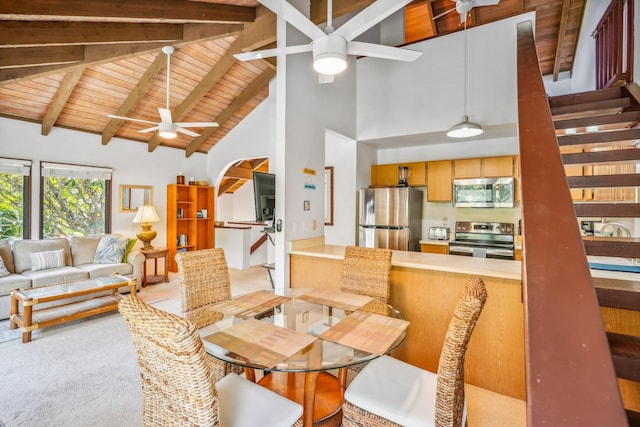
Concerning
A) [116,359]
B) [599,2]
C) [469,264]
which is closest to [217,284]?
[116,359]

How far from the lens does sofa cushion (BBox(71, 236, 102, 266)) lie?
4617 millimetres

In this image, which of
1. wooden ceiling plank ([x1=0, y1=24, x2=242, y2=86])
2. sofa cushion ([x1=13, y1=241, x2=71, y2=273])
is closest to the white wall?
sofa cushion ([x1=13, y1=241, x2=71, y2=273])

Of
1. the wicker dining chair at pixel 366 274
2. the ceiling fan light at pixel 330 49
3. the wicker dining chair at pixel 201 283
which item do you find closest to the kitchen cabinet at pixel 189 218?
the wicker dining chair at pixel 201 283

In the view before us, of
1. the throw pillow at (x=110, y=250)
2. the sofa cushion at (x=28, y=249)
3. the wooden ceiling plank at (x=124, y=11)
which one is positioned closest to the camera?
the wooden ceiling plank at (x=124, y=11)

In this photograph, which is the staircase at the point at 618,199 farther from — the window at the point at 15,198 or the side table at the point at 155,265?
the window at the point at 15,198

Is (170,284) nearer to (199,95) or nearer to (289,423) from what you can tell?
(199,95)

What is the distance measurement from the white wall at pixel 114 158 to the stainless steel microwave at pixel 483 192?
17.9 feet

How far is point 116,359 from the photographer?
9.14 ft

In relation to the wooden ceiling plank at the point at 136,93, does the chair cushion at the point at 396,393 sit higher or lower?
lower

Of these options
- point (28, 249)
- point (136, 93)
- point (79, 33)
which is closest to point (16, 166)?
point (28, 249)

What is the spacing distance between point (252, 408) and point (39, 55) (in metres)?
4.24

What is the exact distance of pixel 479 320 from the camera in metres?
2.35

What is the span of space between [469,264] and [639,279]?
946mm

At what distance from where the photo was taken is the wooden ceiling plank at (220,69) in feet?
12.8
